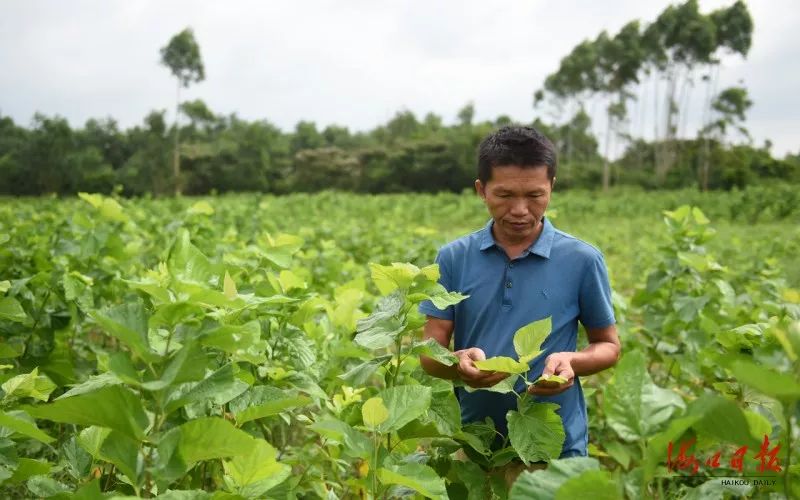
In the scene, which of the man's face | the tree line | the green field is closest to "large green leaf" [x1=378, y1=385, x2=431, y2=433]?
the green field

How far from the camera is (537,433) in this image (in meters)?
1.26

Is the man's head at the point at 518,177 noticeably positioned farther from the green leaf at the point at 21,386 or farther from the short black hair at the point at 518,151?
the green leaf at the point at 21,386

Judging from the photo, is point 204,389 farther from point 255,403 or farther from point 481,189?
point 481,189

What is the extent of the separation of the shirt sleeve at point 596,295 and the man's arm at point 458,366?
0.36m

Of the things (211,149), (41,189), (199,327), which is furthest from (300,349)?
(211,149)

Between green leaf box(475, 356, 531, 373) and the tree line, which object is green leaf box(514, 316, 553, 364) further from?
the tree line

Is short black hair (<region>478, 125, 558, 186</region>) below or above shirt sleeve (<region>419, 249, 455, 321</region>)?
above

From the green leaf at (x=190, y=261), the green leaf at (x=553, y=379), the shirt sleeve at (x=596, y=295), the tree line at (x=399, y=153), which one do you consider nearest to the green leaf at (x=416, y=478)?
the green leaf at (x=553, y=379)

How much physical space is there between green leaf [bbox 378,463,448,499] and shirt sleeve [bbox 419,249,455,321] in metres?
0.59

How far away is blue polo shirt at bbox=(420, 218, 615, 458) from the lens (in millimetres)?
1627

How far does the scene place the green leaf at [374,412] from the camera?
1118 millimetres

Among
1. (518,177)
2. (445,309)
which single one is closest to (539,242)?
(518,177)

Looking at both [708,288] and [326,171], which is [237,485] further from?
[326,171]

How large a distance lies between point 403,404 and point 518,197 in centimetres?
Result: 67
